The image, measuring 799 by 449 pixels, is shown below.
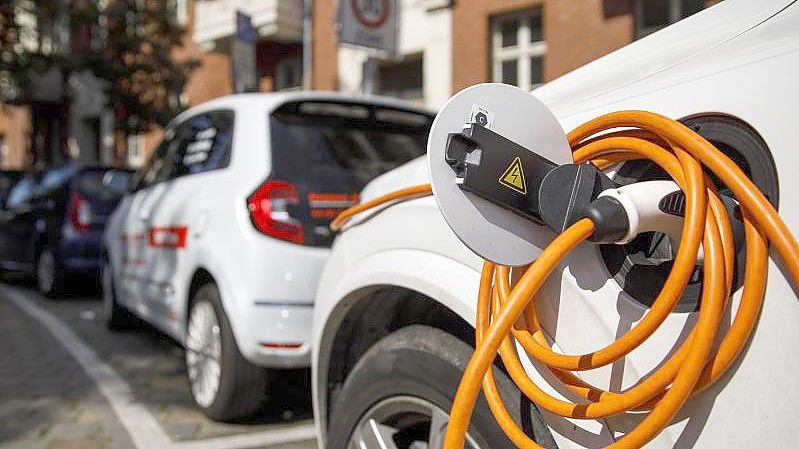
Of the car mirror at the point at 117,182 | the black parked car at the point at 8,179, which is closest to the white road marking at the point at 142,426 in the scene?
the car mirror at the point at 117,182

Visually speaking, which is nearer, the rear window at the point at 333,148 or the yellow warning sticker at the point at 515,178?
the yellow warning sticker at the point at 515,178

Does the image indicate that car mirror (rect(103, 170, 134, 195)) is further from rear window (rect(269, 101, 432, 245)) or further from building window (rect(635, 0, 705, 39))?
building window (rect(635, 0, 705, 39))

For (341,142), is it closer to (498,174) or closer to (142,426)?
Answer: (142,426)

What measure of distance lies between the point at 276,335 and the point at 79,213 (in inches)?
218

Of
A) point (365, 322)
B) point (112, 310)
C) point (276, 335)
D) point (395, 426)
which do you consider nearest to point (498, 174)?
point (395, 426)

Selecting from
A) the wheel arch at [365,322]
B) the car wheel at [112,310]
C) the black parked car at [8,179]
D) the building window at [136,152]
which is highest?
the building window at [136,152]

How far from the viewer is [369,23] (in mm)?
7359

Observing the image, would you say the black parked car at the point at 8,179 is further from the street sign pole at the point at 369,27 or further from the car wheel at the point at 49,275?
the street sign pole at the point at 369,27

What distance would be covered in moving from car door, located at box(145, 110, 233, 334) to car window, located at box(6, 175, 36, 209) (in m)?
5.51

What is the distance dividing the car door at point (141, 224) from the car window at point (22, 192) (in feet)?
15.4

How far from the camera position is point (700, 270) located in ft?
3.89

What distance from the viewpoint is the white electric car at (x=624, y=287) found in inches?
42.7

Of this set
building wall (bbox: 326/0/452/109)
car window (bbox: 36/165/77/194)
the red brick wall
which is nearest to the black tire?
car window (bbox: 36/165/77/194)

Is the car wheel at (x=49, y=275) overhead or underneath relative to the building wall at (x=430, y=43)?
underneath
